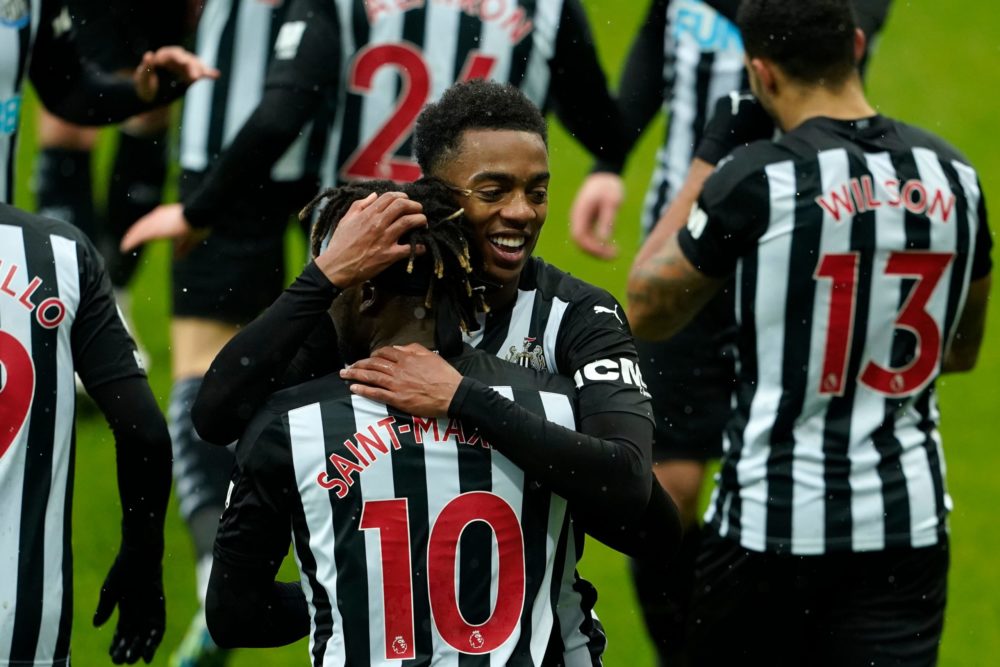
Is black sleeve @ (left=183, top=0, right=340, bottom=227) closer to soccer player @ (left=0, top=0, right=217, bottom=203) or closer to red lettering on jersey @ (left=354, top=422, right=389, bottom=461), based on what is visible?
A: soccer player @ (left=0, top=0, right=217, bottom=203)

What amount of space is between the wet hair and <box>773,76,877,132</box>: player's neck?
0.08 ft

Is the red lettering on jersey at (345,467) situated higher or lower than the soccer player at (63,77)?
lower

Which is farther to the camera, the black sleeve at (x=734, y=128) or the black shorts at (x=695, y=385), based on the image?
the black shorts at (x=695, y=385)

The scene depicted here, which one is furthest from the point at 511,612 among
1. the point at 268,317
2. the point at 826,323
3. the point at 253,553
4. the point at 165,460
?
the point at 826,323

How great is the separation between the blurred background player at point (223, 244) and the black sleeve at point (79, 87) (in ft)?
1.35

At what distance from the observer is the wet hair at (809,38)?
3898 mm

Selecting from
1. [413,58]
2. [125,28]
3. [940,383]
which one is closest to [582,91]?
[413,58]

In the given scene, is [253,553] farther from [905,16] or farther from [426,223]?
[905,16]

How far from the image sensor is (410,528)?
269 cm

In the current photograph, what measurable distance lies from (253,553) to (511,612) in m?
0.43

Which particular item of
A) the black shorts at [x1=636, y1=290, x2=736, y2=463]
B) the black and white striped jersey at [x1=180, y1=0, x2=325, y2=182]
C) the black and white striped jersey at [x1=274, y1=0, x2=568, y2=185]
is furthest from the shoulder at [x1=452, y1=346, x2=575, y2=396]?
the black and white striped jersey at [x1=180, y1=0, x2=325, y2=182]

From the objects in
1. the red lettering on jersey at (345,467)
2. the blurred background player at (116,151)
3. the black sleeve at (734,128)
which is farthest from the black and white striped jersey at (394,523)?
the blurred background player at (116,151)

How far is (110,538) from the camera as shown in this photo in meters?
6.16

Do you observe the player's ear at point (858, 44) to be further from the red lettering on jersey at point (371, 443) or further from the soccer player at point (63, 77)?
the red lettering on jersey at point (371, 443)
